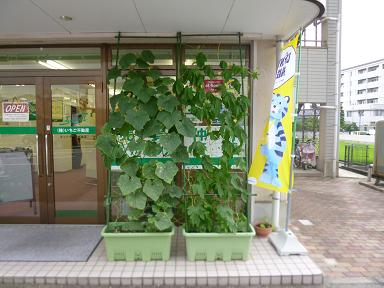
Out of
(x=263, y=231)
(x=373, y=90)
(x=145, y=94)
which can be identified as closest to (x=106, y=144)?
(x=145, y=94)

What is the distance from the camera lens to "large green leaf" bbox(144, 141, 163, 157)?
11.5ft

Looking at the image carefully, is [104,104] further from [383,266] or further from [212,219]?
[383,266]

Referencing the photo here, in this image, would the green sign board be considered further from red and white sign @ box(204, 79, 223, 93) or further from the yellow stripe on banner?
the yellow stripe on banner

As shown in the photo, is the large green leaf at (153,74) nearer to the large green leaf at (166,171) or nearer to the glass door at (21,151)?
the large green leaf at (166,171)

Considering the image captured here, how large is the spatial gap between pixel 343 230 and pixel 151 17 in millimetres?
4213

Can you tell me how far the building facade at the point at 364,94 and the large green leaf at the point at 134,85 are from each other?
47405mm

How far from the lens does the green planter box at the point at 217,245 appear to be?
3428 millimetres

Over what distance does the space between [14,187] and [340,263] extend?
4634mm

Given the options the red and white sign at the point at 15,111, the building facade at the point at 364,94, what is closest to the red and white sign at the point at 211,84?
the red and white sign at the point at 15,111

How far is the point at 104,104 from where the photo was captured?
14.6 feet

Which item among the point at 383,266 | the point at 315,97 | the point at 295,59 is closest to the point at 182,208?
the point at 295,59

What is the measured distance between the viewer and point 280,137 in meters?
3.59

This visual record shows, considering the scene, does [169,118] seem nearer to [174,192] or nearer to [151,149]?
[151,149]

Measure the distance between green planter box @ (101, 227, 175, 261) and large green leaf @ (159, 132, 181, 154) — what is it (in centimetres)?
97
